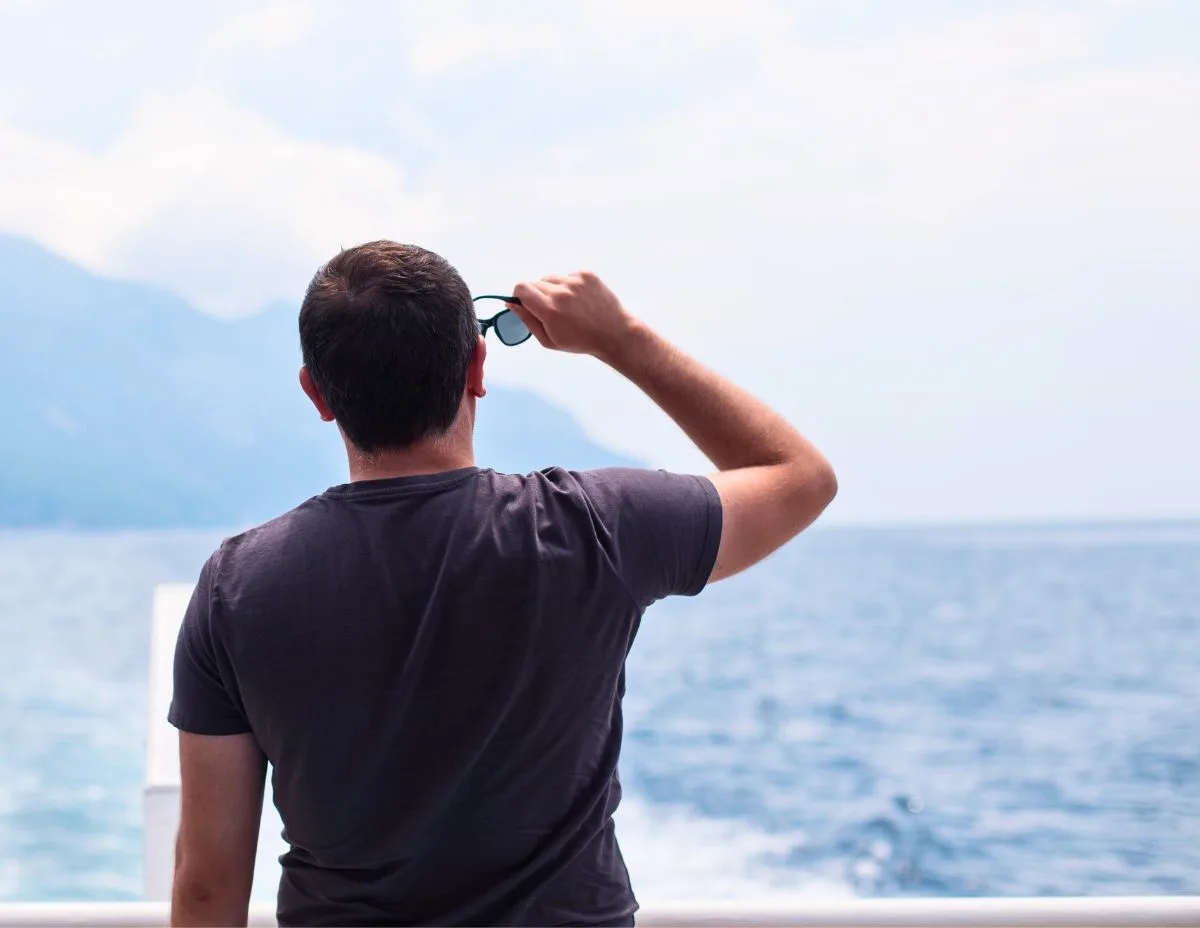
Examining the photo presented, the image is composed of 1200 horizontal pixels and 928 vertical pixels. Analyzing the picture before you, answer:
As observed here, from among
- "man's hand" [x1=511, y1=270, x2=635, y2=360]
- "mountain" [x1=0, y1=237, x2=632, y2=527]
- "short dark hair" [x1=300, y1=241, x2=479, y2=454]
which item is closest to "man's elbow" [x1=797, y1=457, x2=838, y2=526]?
"man's hand" [x1=511, y1=270, x2=635, y2=360]

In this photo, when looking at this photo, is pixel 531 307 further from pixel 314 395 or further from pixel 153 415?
pixel 153 415

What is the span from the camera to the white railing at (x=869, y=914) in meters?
1.06

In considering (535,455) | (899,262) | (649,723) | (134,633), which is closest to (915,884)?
(649,723)

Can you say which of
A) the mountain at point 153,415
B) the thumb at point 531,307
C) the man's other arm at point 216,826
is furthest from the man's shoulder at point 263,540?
the mountain at point 153,415

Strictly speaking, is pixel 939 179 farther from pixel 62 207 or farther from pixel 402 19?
pixel 62 207

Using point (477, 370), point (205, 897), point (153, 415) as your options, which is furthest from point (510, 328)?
point (153, 415)

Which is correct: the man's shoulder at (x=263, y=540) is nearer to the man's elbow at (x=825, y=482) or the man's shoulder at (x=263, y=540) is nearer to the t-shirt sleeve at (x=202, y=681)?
A: the t-shirt sleeve at (x=202, y=681)

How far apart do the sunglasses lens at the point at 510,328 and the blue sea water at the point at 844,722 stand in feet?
26.7

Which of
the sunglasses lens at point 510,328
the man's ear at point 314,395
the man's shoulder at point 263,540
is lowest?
the man's shoulder at point 263,540

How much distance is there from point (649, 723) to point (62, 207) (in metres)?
16.3

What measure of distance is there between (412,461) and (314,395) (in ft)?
0.32

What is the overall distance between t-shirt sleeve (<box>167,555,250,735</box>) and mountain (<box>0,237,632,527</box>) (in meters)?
25.3

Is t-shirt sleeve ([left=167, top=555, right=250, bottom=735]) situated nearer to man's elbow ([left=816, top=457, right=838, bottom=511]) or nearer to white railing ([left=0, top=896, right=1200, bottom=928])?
white railing ([left=0, top=896, right=1200, bottom=928])

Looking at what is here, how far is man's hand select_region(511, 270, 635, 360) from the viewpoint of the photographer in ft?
3.24
